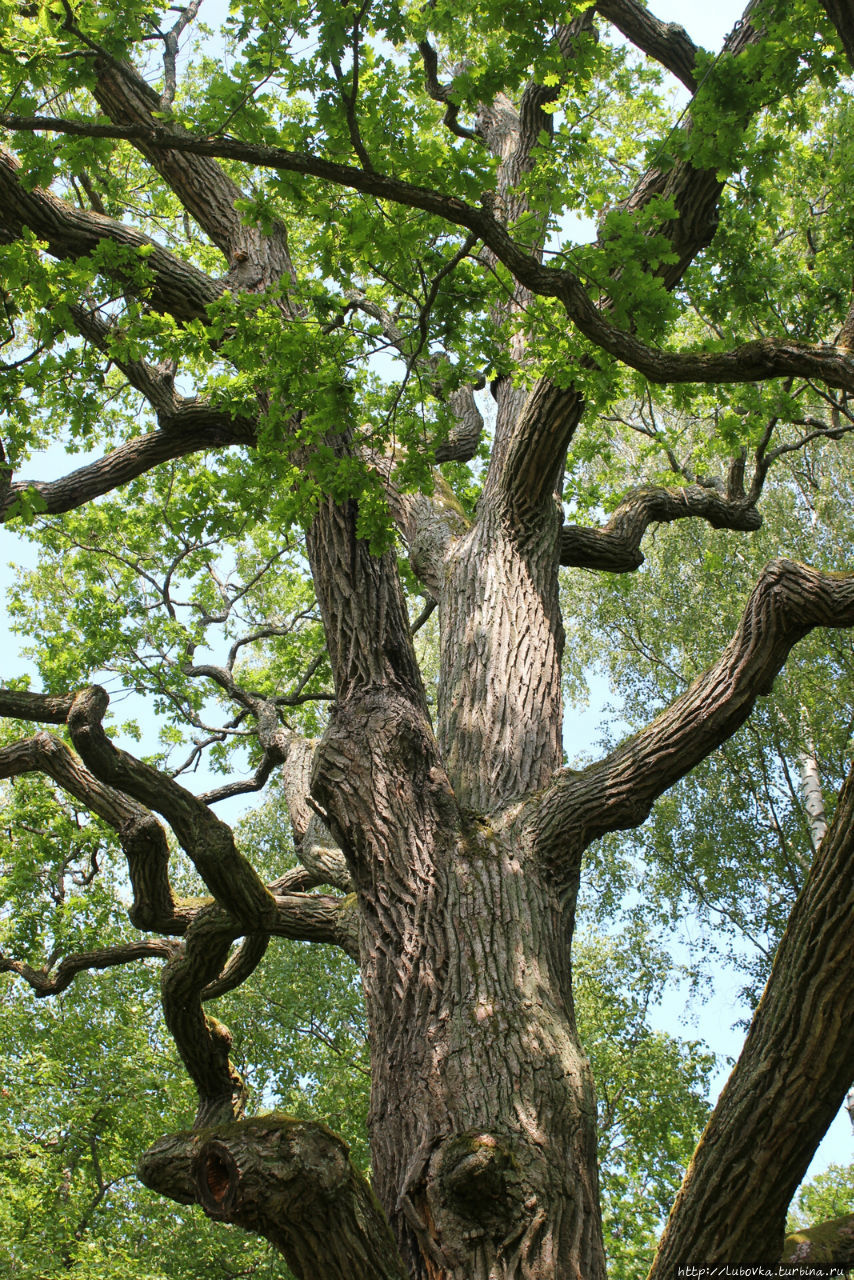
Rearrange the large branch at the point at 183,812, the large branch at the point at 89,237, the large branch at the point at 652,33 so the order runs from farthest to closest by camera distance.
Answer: the large branch at the point at 652,33 → the large branch at the point at 89,237 → the large branch at the point at 183,812

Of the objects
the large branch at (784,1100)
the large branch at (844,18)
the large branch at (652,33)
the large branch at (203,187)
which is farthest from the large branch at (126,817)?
the large branch at (652,33)

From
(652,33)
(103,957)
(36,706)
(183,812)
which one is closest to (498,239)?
(183,812)

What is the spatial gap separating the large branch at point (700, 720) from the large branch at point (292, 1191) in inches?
72.5

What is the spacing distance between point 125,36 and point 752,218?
4.23 meters

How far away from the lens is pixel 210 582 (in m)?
9.75

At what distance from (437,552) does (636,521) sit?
1679 millimetres

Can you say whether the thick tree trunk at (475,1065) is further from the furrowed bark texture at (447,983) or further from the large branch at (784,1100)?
the large branch at (784,1100)

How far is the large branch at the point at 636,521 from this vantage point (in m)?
6.23

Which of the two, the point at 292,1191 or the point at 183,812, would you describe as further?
the point at 183,812

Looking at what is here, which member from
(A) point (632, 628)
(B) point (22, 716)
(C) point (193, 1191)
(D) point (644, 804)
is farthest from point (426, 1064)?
(A) point (632, 628)

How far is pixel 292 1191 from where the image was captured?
86.9 inches

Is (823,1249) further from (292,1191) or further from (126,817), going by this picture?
(126,817)

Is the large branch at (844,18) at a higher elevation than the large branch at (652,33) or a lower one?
lower

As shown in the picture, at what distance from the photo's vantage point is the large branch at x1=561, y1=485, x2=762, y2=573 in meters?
6.23
